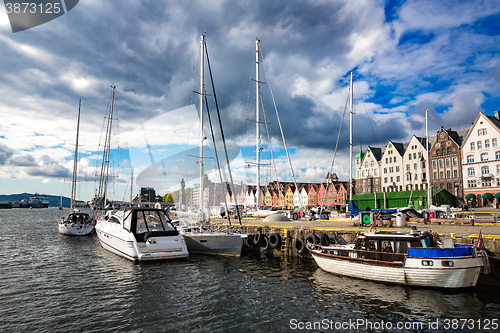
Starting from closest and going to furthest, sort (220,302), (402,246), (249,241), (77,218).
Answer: (220,302)
(402,246)
(249,241)
(77,218)

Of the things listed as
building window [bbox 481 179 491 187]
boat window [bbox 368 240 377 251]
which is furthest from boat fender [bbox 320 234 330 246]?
building window [bbox 481 179 491 187]

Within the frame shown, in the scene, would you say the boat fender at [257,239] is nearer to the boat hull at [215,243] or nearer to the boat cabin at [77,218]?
the boat hull at [215,243]

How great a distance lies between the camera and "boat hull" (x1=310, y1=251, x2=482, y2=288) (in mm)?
13519

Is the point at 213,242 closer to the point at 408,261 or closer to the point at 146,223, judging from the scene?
the point at 146,223

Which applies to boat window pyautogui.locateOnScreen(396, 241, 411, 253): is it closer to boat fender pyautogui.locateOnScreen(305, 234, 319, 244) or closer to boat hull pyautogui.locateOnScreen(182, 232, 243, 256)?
boat fender pyautogui.locateOnScreen(305, 234, 319, 244)

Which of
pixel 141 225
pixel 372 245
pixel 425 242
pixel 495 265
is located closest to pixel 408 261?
pixel 425 242

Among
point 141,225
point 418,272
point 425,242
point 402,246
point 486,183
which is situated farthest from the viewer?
point 486,183

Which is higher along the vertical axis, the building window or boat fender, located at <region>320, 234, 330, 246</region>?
the building window

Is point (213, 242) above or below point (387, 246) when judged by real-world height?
below

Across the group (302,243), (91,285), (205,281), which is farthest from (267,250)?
(91,285)

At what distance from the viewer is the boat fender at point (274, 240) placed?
Answer: 25406mm

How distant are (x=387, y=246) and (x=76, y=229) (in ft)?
132

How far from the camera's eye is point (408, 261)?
1452 cm

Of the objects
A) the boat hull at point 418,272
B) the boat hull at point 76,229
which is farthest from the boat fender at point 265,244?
the boat hull at point 76,229
